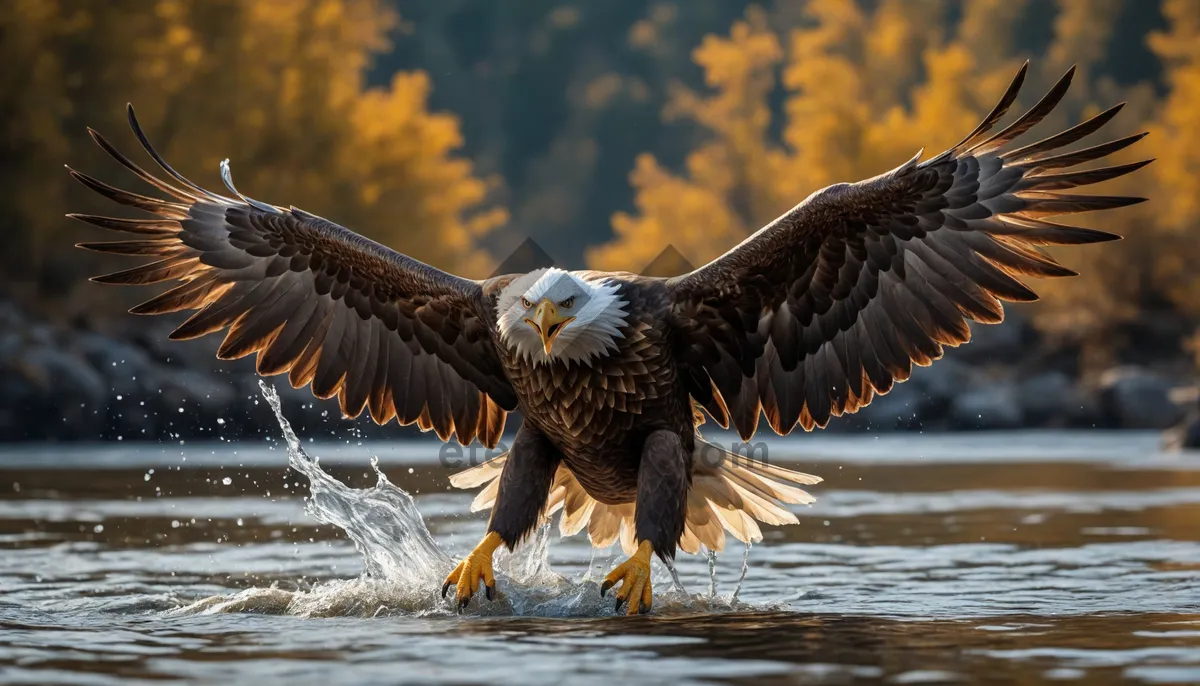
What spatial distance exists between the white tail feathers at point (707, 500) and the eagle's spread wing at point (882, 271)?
0.69 m

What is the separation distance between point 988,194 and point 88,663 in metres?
4.11

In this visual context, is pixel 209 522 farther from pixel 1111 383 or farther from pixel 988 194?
pixel 1111 383

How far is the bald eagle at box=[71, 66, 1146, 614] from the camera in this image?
283 inches

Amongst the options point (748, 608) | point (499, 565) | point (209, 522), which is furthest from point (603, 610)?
point (209, 522)

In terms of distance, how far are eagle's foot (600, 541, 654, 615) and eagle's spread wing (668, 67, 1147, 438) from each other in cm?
108

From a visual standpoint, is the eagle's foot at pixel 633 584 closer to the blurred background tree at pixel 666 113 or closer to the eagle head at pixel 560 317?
the eagle head at pixel 560 317

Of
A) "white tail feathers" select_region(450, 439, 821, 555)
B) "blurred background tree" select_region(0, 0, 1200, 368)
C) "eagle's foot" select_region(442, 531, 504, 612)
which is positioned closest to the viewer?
"eagle's foot" select_region(442, 531, 504, 612)

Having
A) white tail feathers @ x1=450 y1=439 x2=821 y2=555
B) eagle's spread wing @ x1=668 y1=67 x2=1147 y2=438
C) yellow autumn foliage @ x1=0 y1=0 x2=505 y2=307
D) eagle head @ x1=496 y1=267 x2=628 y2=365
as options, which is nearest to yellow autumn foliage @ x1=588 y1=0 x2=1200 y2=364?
yellow autumn foliage @ x1=0 y1=0 x2=505 y2=307

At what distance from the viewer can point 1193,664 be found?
5523 millimetres

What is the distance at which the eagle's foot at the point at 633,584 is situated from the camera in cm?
709

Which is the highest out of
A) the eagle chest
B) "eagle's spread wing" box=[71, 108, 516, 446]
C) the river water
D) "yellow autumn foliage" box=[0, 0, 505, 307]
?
"yellow autumn foliage" box=[0, 0, 505, 307]

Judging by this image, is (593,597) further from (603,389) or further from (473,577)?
(603,389)

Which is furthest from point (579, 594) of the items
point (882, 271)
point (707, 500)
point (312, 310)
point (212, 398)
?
point (212, 398)

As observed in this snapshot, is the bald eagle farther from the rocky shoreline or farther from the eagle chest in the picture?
the rocky shoreline
